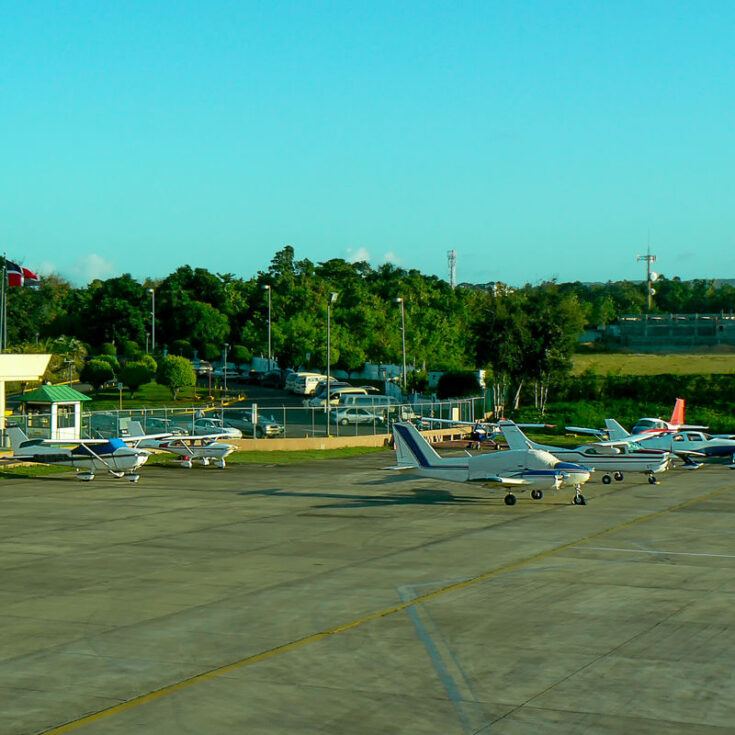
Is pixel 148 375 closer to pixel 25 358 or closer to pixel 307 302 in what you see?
pixel 307 302

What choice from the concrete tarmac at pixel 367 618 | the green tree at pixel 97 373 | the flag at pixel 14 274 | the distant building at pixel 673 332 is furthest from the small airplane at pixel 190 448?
the distant building at pixel 673 332

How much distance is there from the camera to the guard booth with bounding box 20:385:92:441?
50.7 meters

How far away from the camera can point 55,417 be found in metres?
51.3

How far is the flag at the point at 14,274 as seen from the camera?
175ft

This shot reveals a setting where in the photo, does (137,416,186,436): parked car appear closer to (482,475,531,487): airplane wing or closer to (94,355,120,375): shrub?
(482,475,531,487): airplane wing

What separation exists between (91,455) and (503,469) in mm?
18265

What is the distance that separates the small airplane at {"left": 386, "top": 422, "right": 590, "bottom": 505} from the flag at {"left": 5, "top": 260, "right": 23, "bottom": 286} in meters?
27.6

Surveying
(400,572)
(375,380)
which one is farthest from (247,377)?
(400,572)

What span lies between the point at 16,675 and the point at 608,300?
17132 centimetres

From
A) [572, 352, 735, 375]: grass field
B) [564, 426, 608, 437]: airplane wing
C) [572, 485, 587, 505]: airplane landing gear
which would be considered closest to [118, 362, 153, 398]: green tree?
[572, 352, 735, 375]: grass field

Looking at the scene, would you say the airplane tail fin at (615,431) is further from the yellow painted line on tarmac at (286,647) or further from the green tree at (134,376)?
the green tree at (134,376)

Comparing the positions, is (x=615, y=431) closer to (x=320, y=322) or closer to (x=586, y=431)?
(x=586, y=431)

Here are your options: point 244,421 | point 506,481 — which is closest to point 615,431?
point 506,481

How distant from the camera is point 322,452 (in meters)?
55.5
